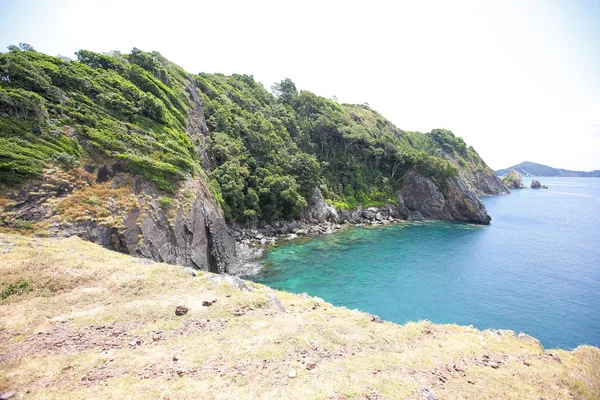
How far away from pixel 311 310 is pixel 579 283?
43.2 m

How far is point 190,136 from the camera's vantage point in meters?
47.2

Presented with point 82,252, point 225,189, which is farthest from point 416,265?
point 82,252

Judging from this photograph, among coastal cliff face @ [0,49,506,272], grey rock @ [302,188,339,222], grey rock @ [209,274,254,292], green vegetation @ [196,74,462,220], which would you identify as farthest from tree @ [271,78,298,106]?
grey rock @ [209,274,254,292]

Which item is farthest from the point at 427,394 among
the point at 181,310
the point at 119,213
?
the point at 119,213

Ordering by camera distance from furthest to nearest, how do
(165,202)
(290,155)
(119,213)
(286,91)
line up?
(286,91)
(290,155)
(165,202)
(119,213)

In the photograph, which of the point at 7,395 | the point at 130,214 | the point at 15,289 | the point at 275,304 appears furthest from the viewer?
the point at 130,214

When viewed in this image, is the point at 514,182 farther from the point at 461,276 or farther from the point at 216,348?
the point at 216,348

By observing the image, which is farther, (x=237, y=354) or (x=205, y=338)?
(x=205, y=338)

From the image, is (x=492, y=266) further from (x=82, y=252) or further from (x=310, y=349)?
(x=82, y=252)

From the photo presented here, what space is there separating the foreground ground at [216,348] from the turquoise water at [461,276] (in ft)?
50.0

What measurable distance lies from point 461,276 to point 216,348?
38.7m

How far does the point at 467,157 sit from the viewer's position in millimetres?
148625

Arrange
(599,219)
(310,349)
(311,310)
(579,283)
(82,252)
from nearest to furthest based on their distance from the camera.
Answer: (310,349), (311,310), (82,252), (579,283), (599,219)

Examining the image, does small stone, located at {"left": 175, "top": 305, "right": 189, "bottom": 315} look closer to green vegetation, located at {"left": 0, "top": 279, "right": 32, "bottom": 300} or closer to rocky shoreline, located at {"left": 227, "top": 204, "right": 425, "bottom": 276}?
green vegetation, located at {"left": 0, "top": 279, "right": 32, "bottom": 300}
